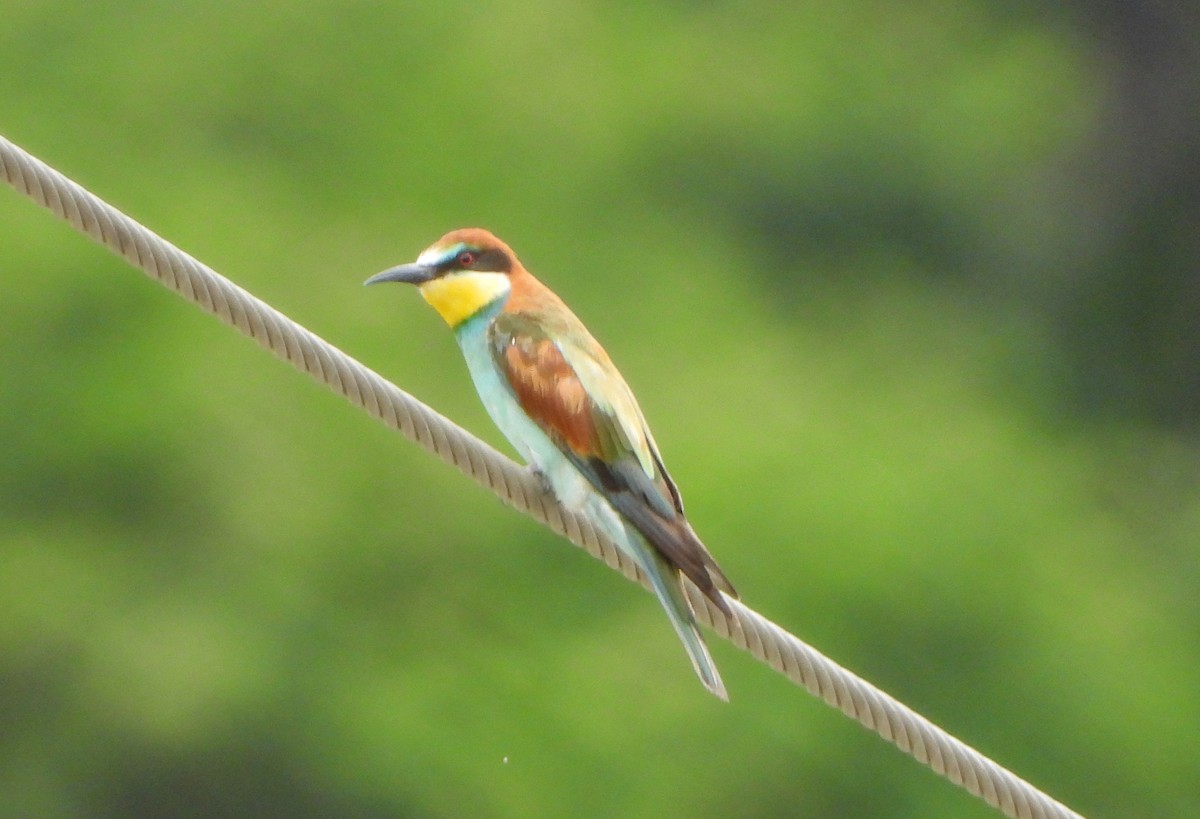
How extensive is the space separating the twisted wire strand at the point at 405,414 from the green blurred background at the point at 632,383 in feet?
10.9

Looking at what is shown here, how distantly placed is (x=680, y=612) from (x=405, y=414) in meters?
0.47

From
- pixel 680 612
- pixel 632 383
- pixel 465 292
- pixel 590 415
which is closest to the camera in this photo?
pixel 680 612

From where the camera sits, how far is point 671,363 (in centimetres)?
688

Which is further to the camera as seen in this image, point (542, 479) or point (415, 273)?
point (415, 273)

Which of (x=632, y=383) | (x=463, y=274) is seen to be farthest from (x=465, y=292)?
(x=632, y=383)

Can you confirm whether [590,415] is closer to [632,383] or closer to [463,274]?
[463,274]

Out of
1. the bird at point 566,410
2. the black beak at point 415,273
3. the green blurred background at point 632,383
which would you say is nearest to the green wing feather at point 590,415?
the bird at point 566,410

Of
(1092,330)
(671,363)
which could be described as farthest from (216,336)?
(1092,330)

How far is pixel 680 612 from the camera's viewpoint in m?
2.58

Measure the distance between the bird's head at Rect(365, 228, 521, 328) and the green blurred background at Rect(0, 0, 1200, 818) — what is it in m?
2.71

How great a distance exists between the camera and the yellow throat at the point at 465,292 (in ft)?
10.2

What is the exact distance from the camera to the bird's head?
10.2 feet

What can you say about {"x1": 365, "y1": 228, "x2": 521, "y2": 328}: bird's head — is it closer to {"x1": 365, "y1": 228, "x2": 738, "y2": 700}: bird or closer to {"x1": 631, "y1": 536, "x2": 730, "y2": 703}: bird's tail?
{"x1": 365, "y1": 228, "x2": 738, "y2": 700}: bird

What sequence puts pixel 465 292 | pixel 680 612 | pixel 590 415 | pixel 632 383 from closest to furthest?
pixel 680 612 < pixel 590 415 < pixel 465 292 < pixel 632 383
